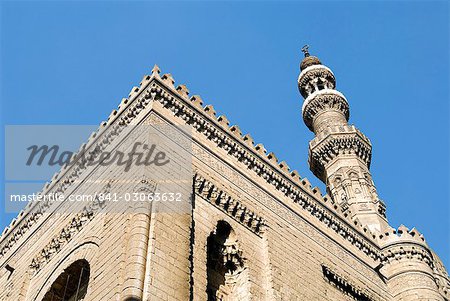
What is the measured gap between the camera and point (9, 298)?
10734 millimetres

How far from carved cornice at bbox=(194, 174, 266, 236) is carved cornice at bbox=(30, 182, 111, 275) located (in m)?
1.49

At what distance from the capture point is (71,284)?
10.0 metres

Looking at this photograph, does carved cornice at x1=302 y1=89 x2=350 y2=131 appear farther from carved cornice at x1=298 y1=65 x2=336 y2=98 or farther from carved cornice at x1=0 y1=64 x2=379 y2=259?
carved cornice at x1=0 y1=64 x2=379 y2=259

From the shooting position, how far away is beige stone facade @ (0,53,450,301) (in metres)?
8.59

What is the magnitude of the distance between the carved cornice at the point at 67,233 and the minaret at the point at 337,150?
29.7ft

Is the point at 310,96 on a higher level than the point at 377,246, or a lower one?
higher

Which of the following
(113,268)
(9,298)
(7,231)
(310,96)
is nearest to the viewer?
(113,268)

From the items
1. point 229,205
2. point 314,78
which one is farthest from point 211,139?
point 314,78

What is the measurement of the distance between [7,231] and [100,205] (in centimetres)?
359

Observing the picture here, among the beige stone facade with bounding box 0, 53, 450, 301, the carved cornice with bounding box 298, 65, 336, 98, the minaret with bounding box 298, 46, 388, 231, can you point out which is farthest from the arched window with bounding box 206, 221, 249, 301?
the carved cornice with bounding box 298, 65, 336, 98

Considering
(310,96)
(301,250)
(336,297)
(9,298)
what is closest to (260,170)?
(301,250)

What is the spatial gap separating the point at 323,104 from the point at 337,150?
A: 2630 mm

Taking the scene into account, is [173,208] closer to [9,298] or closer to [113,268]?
[113,268]

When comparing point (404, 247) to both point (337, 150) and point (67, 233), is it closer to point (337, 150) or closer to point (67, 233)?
point (337, 150)
